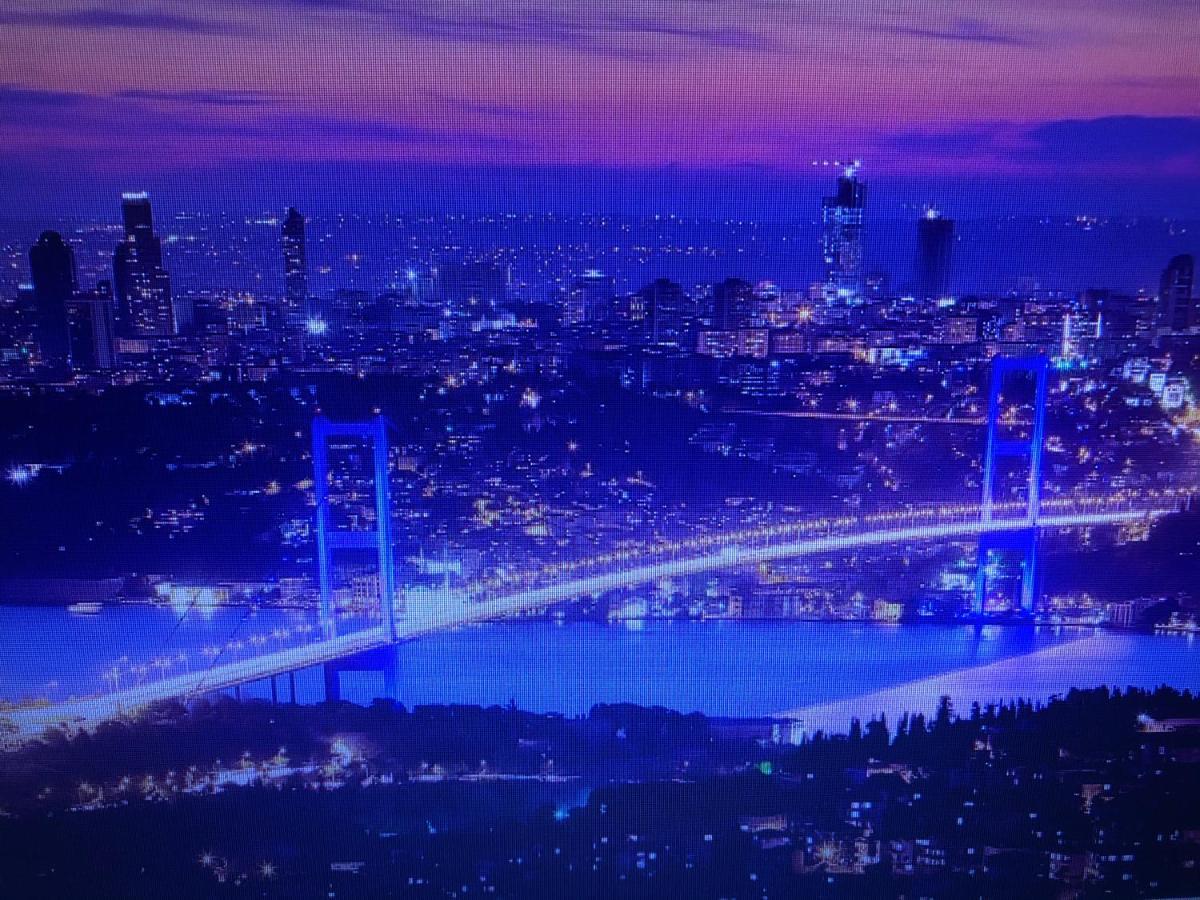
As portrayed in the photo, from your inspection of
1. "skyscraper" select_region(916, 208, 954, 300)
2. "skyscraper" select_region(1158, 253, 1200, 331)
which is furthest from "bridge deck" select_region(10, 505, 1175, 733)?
"skyscraper" select_region(916, 208, 954, 300)

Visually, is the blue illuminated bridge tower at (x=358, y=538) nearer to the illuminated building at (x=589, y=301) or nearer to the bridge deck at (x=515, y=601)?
the bridge deck at (x=515, y=601)

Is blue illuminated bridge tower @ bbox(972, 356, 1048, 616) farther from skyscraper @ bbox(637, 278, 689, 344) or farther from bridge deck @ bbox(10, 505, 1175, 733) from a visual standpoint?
skyscraper @ bbox(637, 278, 689, 344)

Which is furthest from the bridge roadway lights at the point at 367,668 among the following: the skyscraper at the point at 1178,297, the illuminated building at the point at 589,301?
the skyscraper at the point at 1178,297

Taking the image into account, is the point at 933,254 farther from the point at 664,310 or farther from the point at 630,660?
the point at 630,660

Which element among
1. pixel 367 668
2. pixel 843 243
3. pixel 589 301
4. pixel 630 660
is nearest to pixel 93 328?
pixel 367 668

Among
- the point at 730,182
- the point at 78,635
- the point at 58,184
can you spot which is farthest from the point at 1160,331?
the point at 78,635

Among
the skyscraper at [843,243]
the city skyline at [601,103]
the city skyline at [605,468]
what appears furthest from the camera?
the skyscraper at [843,243]

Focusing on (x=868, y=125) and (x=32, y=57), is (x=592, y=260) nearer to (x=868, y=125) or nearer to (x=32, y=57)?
(x=868, y=125)
